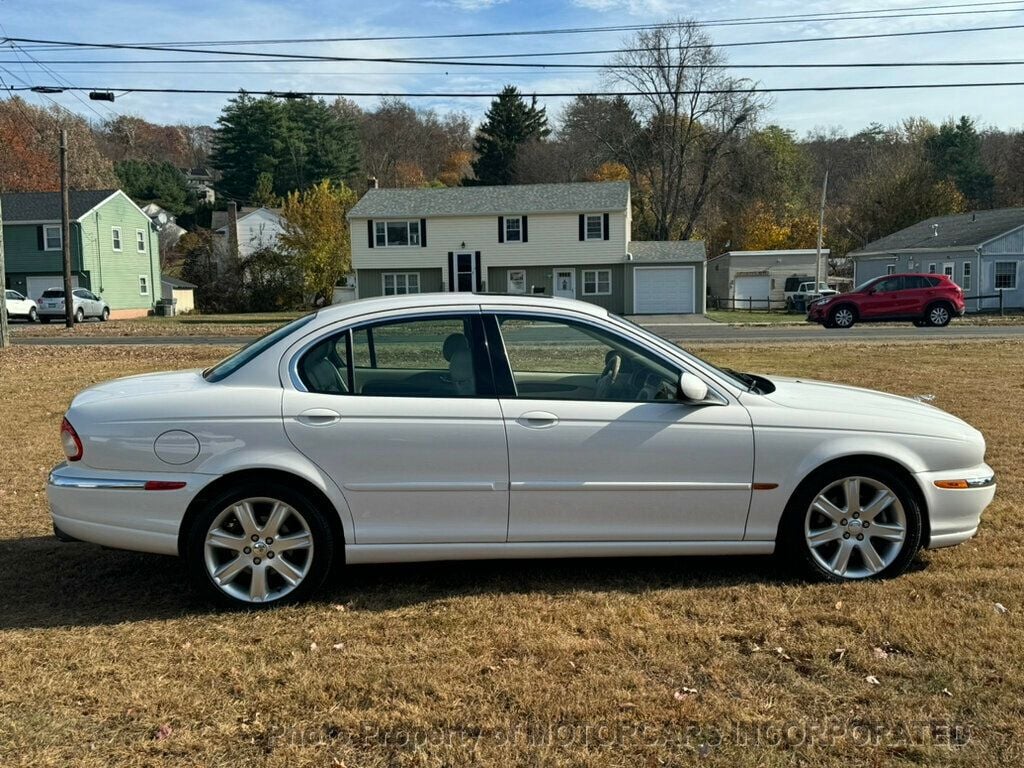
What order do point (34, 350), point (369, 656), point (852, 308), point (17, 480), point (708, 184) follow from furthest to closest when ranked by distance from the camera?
point (708, 184) < point (852, 308) < point (34, 350) < point (17, 480) < point (369, 656)

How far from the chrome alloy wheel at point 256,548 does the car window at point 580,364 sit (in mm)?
1361

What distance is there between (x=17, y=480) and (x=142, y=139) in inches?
3333

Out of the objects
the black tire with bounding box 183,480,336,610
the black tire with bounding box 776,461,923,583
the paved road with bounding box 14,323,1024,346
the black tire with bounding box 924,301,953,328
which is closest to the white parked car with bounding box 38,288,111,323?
the paved road with bounding box 14,323,1024,346

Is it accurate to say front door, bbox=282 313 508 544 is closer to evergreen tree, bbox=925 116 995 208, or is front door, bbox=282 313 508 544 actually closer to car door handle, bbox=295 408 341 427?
car door handle, bbox=295 408 341 427

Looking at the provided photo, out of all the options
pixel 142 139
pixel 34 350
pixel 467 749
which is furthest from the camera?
pixel 142 139

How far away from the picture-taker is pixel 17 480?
707 cm

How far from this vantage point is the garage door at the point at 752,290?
171ft

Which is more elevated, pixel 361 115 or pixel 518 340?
pixel 361 115

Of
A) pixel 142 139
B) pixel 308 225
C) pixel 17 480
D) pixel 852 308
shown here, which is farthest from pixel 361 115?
pixel 17 480

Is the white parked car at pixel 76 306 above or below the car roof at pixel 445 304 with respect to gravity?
above

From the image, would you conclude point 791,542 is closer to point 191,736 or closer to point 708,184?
point 191,736

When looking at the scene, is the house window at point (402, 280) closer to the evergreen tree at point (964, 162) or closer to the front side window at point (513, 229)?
the front side window at point (513, 229)

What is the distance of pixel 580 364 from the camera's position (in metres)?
4.78

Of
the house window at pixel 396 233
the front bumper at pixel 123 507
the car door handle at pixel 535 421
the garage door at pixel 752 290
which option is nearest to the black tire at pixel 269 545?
the front bumper at pixel 123 507
